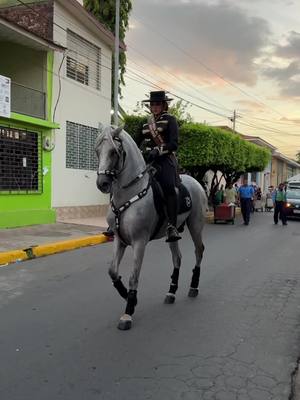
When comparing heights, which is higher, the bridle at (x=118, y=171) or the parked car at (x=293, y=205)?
the bridle at (x=118, y=171)

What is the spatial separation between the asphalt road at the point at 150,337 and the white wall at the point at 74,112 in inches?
361

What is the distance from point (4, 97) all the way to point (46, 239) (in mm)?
4801

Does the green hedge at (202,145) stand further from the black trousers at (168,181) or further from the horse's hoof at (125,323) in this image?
the horse's hoof at (125,323)

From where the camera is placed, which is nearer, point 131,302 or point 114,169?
point 114,169

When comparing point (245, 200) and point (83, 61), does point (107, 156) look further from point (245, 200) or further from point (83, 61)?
point (245, 200)

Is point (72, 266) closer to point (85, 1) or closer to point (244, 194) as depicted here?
point (244, 194)

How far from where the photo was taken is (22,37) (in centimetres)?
1572

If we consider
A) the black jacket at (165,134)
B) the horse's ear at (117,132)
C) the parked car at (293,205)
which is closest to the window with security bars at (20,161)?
the black jacket at (165,134)

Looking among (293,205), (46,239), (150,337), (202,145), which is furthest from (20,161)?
(293,205)

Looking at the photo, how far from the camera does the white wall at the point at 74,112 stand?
685 inches

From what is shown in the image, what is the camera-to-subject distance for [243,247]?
1245 cm

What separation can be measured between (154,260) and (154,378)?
19.4 feet

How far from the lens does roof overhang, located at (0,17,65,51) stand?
14.6 meters

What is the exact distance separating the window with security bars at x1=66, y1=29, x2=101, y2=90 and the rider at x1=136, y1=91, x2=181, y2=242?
43.3 ft
